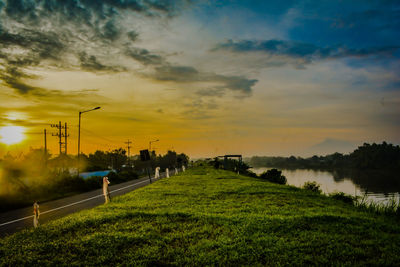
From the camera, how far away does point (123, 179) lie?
41.2 metres

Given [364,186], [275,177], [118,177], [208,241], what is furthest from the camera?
[364,186]

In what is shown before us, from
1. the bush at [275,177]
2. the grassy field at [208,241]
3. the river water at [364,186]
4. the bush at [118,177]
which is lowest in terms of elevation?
the river water at [364,186]

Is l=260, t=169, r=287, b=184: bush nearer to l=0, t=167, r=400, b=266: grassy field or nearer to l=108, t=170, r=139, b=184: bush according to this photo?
l=108, t=170, r=139, b=184: bush

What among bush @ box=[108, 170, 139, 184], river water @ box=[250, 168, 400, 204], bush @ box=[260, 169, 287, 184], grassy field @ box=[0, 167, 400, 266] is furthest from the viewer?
bush @ box=[260, 169, 287, 184]

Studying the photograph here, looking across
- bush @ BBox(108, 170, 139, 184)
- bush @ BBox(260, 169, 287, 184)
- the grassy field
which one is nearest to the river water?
bush @ BBox(260, 169, 287, 184)

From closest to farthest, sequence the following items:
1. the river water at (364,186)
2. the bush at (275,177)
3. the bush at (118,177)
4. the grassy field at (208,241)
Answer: the grassy field at (208,241), the bush at (118,177), the river water at (364,186), the bush at (275,177)

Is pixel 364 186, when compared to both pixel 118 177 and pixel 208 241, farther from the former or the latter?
pixel 208 241

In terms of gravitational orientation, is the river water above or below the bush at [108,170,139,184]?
below

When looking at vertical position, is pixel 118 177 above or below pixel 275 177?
above

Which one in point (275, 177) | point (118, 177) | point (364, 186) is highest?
point (118, 177)

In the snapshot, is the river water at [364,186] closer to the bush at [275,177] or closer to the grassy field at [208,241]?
the bush at [275,177]

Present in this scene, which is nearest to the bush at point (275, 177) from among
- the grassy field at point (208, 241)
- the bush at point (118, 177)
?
the bush at point (118, 177)

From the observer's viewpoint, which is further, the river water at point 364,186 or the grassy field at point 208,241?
the river water at point 364,186

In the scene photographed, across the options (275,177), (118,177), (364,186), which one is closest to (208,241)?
(118,177)
